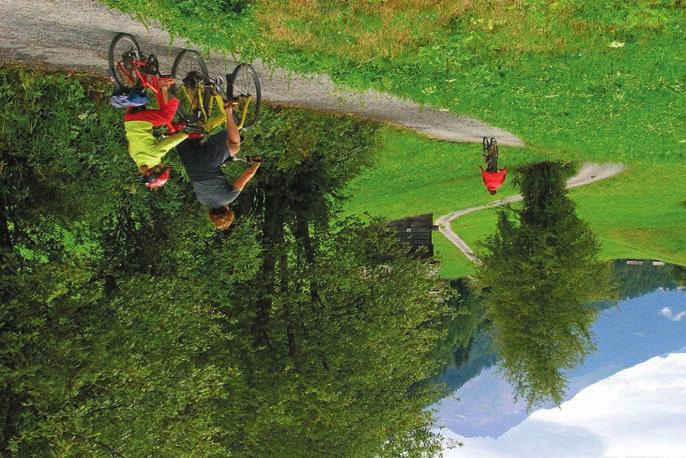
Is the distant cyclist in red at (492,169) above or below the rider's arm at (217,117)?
below

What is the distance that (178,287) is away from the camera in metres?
23.0

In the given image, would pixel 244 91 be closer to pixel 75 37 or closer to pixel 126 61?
pixel 126 61

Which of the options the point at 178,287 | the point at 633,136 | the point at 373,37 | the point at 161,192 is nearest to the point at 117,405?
the point at 178,287

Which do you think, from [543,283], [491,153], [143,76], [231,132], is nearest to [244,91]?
[143,76]

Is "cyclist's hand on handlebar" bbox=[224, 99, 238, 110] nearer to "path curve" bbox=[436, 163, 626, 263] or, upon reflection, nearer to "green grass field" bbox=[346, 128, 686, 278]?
"green grass field" bbox=[346, 128, 686, 278]

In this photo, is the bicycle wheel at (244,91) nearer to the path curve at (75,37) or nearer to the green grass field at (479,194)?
the path curve at (75,37)

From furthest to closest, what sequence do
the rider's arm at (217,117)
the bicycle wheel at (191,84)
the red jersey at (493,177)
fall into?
the red jersey at (493,177) → the bicycle wheel at (191,84) → the rider's arm at (217,117)

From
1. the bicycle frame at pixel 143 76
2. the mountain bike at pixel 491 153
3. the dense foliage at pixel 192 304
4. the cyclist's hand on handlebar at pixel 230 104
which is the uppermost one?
the bicycle frame at pixel 143 76

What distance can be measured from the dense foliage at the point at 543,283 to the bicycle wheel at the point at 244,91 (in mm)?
22345

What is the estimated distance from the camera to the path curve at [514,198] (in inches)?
1623

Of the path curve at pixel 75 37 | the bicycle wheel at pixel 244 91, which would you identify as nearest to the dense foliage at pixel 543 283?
the path curve at pixel 75 37

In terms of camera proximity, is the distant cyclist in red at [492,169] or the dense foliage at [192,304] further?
the distant cyclist in red at [492,169]

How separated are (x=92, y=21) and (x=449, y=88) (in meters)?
12.2

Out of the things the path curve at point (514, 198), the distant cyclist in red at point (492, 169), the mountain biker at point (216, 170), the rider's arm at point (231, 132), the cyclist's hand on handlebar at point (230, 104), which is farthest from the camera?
the path curve at point (514, 198)
